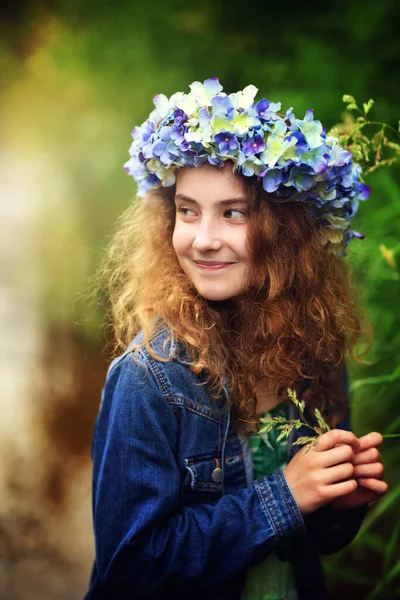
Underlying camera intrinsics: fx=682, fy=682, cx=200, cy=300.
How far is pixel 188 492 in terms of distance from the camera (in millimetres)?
1354

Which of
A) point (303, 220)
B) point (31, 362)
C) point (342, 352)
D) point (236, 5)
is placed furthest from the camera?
point (31, 362)

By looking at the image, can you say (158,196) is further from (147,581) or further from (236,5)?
(236,5)

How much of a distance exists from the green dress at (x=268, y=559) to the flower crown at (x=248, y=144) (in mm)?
478

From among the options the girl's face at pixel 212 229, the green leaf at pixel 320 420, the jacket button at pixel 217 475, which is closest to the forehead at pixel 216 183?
the girl's face at pixel 212 229

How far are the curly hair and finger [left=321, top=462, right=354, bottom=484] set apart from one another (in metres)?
0.19

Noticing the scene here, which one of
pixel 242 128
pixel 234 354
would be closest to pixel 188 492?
pixel 234 354

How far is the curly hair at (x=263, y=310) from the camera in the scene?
1352 mm

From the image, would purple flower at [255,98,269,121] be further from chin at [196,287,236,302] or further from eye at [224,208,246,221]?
chin at [196,287,236,302]

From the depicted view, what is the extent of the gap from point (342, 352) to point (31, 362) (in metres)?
2.05

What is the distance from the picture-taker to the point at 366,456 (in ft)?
4.38

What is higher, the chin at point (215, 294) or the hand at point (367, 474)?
the chin at point (215, 294)

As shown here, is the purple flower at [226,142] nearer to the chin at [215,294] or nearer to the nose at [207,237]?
the nose at [207,237]

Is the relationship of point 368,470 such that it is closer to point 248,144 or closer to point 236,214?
point 236,214

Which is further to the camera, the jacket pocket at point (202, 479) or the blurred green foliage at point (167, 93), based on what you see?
the blurred green foliage at point (167, 93)
